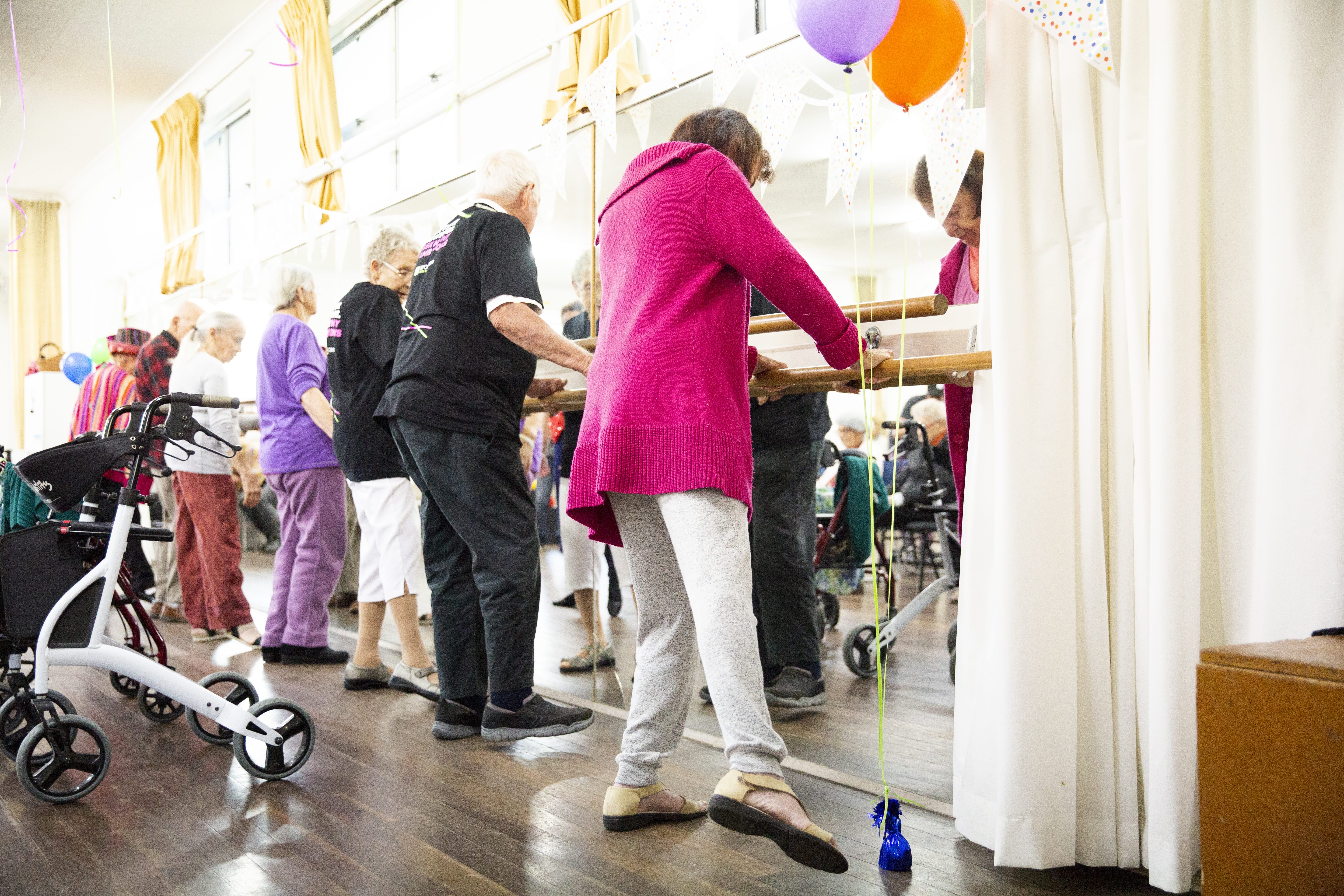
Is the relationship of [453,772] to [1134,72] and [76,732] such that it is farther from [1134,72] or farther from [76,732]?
[1134,72]

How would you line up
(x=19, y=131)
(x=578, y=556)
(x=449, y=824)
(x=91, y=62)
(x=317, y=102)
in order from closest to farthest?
1. (x=449, y=824)
2. (x=578, y=556)
3. (x=317, y=102)
4. (x=91, y=62)
5. (x=19, y=131)

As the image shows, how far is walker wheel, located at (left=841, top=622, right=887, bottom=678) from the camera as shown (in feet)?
11.1

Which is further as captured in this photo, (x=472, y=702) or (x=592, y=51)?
(x=592, y=51)

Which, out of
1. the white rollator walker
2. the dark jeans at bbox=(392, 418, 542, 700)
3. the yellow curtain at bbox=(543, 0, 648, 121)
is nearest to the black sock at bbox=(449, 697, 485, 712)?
the dark jeans at bbox=(392, 418, 542, 700)

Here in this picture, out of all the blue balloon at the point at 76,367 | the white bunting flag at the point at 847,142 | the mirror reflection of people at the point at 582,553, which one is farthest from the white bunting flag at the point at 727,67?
the blue balloon at the point at 76,367

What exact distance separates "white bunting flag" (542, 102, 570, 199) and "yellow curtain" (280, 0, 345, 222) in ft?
9.61

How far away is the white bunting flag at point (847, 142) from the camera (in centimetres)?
264

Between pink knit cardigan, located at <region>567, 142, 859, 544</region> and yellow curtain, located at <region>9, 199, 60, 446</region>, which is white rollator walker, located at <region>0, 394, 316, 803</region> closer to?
pink knit cardigan, located at <region>567, 142, 859, 544</region>

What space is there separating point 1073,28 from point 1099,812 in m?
1.32

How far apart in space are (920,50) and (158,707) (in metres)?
2.74

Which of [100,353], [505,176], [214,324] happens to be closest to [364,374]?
[505,176]

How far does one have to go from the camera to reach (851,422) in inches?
199

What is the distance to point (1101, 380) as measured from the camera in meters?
1.73

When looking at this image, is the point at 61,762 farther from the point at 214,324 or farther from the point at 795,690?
the point at 214,324
